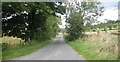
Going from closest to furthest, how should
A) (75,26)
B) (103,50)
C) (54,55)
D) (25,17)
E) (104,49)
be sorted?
(103,50)
(104,49)
(54,55)
(25,17)
(75,26)

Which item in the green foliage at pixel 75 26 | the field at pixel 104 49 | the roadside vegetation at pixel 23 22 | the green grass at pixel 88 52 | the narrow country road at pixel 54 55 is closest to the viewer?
the field at pixel 104 49

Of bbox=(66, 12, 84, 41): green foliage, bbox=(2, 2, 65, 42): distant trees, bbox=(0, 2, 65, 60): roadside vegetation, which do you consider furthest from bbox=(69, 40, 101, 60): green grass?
bbox=(66, 12, 84, 41): green foliage

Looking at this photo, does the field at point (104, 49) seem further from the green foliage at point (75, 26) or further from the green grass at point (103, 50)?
the green foliage at point (75, 26)

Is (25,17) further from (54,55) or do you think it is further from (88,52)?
(88,52)

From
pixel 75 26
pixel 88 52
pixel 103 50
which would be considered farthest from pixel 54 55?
pixel 75 26

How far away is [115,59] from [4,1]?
12.7m

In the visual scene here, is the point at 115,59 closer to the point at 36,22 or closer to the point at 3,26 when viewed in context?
the point at 3,26

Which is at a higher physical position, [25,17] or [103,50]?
[25,17]

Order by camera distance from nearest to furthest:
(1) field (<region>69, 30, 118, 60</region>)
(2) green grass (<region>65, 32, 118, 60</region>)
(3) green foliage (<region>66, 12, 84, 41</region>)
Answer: (2) green grass (<region>65, 32, 118, 60</region>)
(1) field (<region>69, 30, 118, 60</region>)
(3) green foliage (<region>66, 12, 84, 41</region>)

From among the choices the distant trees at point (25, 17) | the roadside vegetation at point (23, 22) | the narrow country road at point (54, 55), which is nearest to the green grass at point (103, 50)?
the narrow country road at point (54, 55)

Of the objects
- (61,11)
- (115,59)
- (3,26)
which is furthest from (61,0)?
(115,59)

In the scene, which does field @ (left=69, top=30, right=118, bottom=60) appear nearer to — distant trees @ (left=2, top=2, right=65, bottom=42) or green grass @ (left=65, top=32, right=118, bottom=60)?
green grass @ (left=65, top=32, right=118, bottom=60)

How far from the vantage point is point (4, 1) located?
2364 centimetres

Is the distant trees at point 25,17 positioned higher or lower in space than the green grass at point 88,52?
higher
